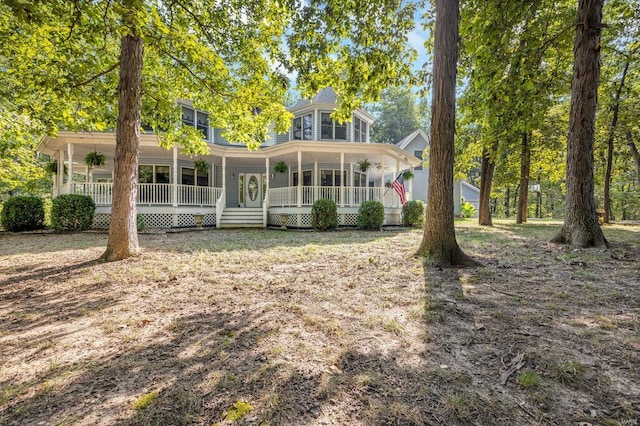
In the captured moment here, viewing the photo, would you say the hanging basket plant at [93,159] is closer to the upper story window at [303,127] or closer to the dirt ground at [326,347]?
the dirt ground at [326,347]

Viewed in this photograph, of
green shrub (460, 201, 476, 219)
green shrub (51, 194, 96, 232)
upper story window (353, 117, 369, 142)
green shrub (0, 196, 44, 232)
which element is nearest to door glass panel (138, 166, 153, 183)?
green shrub (51, 194, 96, 232)

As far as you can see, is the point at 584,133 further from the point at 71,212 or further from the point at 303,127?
the point at 71,212

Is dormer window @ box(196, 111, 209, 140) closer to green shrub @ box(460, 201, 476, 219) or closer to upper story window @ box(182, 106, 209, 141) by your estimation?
upper story window @ box(182, 106, 209, 141)

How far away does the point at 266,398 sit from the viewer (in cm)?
169

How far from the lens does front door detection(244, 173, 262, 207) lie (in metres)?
16.8

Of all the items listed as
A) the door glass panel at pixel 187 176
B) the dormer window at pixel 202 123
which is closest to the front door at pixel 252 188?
the door glass panel at pixel 187 176

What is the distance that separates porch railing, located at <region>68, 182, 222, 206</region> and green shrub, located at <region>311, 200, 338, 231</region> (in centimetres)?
533

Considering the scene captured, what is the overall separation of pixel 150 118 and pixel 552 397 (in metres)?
9.20

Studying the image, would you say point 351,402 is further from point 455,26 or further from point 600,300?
point 455,26

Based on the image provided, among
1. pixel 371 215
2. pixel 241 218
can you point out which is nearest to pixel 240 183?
pixel 241 218

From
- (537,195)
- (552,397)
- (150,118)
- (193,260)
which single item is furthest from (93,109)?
(537,195)

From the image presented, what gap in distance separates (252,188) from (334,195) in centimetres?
544

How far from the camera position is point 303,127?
1659 centimetres

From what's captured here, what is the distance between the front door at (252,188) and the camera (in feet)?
55.1
